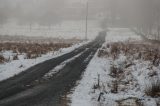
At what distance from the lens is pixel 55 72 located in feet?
57.0

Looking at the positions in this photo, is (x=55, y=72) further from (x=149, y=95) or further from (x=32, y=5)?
(x=32, y=5)

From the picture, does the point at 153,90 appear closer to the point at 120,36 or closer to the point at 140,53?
the point at 140,53

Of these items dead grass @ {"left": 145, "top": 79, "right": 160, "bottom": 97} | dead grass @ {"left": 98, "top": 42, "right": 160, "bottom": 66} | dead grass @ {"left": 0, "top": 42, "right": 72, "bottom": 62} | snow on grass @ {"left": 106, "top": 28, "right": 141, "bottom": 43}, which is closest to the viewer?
dead grass @ {"left": 145, "top": 79, "right": 160, "bottom": 97}

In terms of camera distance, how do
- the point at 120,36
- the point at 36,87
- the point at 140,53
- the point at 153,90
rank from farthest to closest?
the point at 120,36 < the point at 140,53 < the point at 36,87 < the point at 153,90

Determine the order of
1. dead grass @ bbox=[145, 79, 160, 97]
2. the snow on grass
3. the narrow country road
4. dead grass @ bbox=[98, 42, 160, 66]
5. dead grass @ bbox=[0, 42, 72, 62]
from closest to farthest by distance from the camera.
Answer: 1. the narrow country road
2. dead grass @ bbox=[145, 79, 160, 97]
3. dead grass @ bbox=[98, 42, 160, 66]
4. dead grass @ bbox=[0, 42, 72, 62]
5. the snow on grass

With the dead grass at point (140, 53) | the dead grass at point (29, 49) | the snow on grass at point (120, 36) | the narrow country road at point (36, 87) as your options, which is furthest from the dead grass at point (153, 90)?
the snow on grass at point (120, 36)

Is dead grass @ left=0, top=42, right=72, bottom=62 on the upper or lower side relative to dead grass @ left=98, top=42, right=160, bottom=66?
lower

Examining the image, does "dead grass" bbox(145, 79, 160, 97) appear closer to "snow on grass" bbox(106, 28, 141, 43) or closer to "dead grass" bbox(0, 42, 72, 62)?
"dead grass" bbox(0, 42, 72, 62)

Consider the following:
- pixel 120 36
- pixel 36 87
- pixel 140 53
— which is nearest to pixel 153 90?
pixel 36 87

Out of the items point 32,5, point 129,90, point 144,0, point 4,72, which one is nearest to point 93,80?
point 129,90

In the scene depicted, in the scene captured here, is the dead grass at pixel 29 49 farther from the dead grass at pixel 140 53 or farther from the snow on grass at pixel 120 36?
the snow on grass at pixel 120 36

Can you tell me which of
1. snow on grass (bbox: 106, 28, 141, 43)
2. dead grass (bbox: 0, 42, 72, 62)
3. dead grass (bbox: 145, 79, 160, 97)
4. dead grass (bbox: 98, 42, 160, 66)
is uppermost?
dead grass (bbox: 145, 79, 160, 97)

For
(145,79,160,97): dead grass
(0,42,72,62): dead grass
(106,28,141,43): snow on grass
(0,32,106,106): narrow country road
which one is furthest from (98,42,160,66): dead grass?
(106,28,141,43): snow on grass

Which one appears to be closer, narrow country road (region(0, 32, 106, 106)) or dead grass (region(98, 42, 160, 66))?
narrow country road (region(0, 32, 106, 106))
